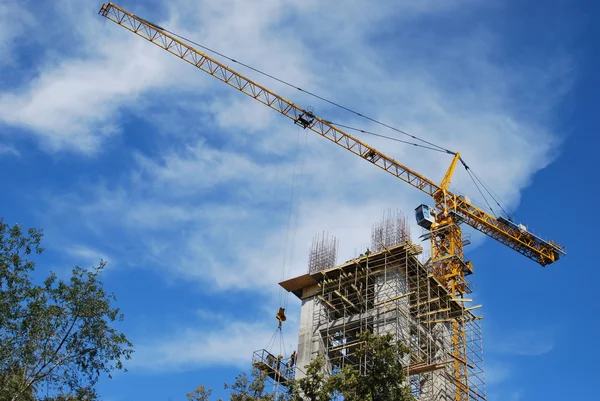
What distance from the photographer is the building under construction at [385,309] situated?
49344 millimetres

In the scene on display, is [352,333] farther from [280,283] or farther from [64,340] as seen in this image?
[64,340]

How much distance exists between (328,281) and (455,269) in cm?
1718

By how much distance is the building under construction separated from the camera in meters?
49.3

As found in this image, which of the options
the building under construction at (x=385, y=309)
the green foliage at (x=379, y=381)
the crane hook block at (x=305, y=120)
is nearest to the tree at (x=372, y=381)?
the green foliage at (x=379, y=381)

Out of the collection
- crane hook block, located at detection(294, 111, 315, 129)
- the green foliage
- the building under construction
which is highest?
crane hook block, located at detection(294, 111, 315, 129)

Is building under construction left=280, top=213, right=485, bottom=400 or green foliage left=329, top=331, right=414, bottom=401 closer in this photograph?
green foliage left=329, top=331, right=414, bottom=401

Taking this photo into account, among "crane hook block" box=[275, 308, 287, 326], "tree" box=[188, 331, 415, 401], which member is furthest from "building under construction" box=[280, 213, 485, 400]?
"tree" box=[188, 331, 415, 401]

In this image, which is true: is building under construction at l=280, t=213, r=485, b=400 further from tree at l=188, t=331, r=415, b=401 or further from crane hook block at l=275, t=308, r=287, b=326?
tree at l=188, t=331, r=415, b=401

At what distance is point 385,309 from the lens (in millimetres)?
49719

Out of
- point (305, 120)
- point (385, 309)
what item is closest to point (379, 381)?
point (385, 309)

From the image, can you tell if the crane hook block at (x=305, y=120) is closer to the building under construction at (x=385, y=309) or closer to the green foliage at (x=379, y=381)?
the building under construction at (x=385, y=309)

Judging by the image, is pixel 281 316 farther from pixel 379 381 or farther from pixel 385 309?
pixel 379 381

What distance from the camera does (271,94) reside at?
7131cm

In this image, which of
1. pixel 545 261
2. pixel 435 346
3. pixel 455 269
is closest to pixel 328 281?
pixel 435 346
